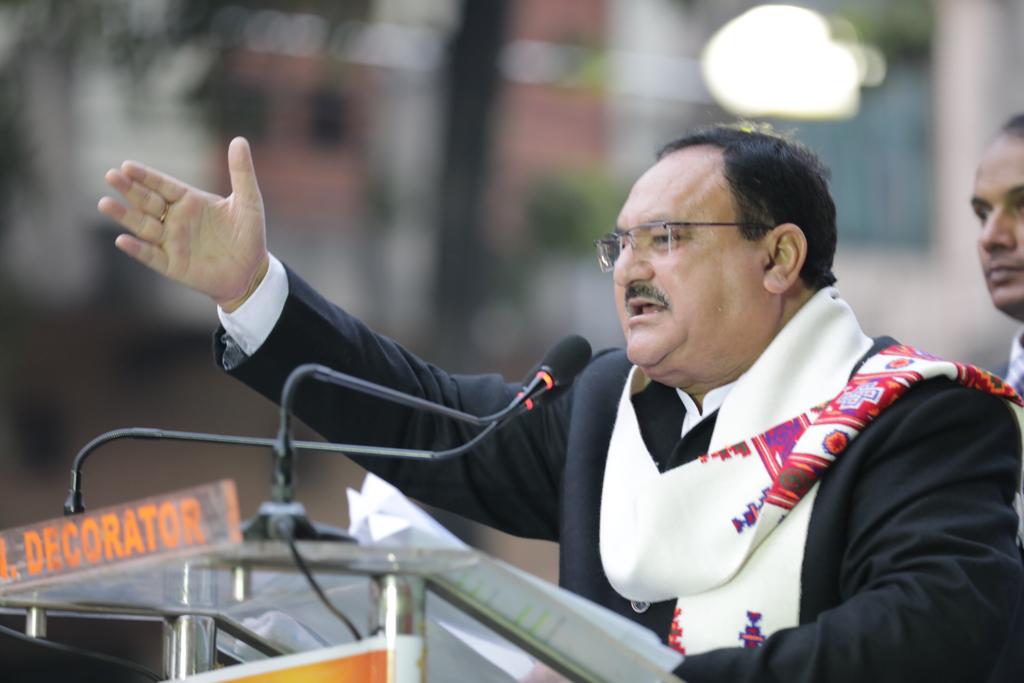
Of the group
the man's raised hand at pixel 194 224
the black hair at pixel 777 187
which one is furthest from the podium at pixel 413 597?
the black hair at pixel 777 187

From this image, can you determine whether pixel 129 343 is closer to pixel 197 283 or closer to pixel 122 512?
pixel 197 283

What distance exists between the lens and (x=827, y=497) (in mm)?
2758

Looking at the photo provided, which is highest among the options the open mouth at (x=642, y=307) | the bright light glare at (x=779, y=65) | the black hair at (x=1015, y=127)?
the bright light glare at (x=779, y=65)

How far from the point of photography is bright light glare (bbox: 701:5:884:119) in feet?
31.7

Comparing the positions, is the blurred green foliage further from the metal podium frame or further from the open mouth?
the metal podium frame

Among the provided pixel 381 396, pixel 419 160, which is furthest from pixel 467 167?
pixel 381 396

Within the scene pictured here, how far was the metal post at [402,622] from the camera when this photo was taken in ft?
6.48

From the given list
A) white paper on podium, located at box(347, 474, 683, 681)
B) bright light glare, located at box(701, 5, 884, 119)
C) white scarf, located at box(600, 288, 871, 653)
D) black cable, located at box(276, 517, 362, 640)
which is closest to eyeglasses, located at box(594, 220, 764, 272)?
white scarf, located at box(600, 288, 871, 653)

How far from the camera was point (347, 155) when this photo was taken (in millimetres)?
16703

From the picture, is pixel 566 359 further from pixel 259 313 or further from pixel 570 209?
pixel 570 209

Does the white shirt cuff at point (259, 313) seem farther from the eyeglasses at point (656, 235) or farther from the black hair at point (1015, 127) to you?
the black hair at point (1015, 127)

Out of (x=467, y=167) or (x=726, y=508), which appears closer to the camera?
(x=726, y=508)

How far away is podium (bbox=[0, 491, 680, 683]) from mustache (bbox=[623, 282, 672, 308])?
107cm

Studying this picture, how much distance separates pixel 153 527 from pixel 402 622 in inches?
12.4
